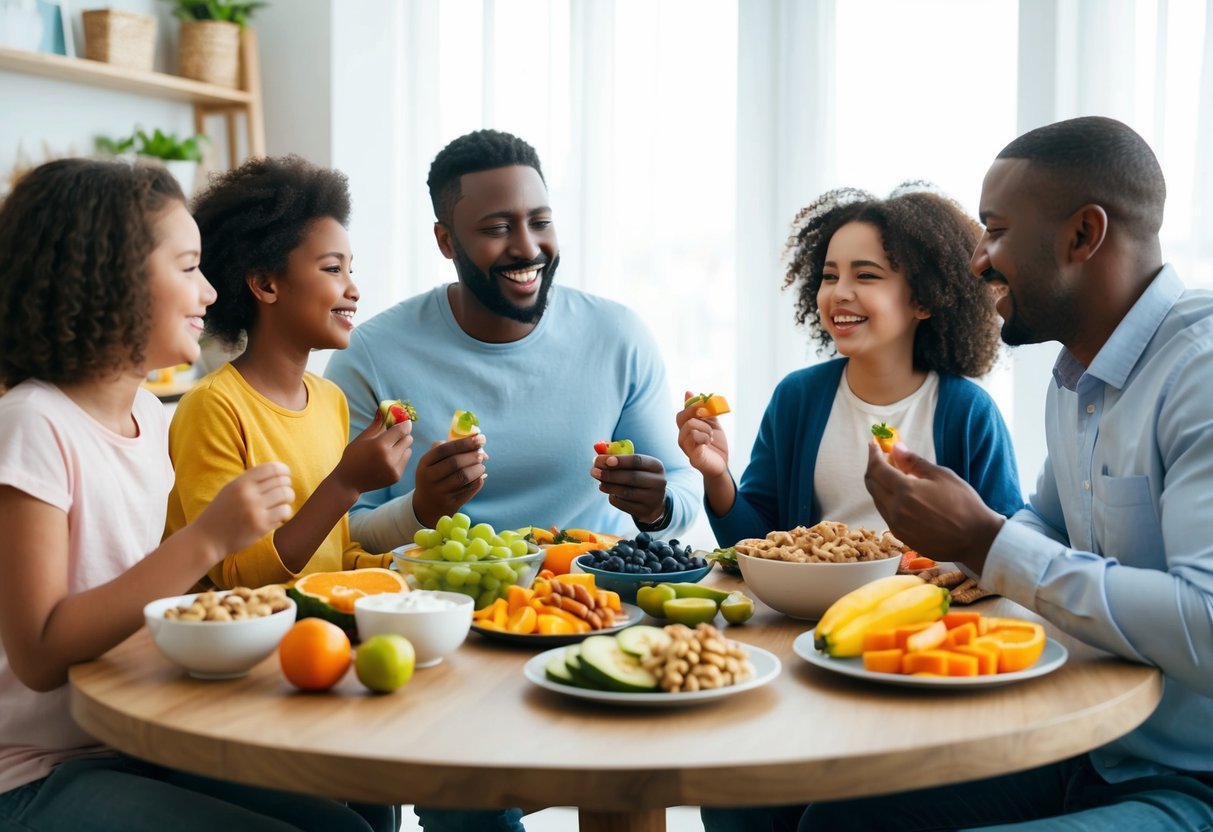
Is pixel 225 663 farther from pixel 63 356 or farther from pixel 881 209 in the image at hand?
pixel 881 209


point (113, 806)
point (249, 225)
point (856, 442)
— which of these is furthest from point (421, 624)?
point (856, 442)

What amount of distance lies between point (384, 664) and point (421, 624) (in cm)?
9

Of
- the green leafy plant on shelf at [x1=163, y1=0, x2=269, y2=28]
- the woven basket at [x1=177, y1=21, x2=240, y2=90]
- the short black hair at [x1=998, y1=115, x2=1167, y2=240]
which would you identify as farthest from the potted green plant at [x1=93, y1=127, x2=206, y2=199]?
the short black hair at [x1=998, y1=115, x2=1167, y2=240]

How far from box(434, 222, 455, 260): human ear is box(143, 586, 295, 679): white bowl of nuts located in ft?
4.80

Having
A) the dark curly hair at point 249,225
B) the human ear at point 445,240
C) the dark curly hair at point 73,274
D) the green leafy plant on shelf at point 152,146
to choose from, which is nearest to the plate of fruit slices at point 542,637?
the dark curly hair at point 73,274

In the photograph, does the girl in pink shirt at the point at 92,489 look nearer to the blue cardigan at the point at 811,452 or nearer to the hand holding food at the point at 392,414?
the hand holding food at the point at 392,414

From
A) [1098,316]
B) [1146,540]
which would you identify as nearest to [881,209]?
[1098,316]

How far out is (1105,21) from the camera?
334cm

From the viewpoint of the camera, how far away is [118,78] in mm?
3738

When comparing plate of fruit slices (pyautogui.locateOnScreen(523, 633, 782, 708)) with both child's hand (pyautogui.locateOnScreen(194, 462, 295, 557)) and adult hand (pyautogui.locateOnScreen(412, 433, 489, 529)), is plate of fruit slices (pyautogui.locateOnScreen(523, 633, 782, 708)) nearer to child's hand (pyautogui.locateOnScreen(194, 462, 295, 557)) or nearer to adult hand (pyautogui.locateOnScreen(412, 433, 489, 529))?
child's hand (pyautogui.locateOnScreen(194, 462, 295, 557))

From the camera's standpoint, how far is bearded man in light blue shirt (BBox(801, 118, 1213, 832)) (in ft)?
4.53

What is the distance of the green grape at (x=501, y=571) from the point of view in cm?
159

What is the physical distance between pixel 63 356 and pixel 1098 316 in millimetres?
1430

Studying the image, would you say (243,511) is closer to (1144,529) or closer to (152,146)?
(1144,529)
